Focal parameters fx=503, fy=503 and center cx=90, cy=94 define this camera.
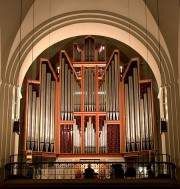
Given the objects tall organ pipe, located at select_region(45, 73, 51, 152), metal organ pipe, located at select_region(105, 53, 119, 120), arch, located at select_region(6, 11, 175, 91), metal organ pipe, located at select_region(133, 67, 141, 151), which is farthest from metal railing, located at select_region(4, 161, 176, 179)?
arch, located at select_region(6, 11, 175, 91)

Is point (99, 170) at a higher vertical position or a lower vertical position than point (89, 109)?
lower

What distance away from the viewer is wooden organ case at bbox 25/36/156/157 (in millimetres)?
17531

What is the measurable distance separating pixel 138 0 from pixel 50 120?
17.0 feet

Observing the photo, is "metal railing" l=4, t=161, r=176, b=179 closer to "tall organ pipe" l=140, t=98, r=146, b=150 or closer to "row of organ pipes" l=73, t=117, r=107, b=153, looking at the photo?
"row of organ pipes" l=73, t=117, r=107, b=153

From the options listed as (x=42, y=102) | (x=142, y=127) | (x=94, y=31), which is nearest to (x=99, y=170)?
(x=142, y=127)

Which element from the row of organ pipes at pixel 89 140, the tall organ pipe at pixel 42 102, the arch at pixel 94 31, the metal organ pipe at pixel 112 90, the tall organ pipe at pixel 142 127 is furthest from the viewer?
the metal organ pipe at pixel 112 90

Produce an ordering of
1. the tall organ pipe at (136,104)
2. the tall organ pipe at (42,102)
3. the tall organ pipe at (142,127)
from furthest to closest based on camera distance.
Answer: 1. the tall organ pipe at (136,104)
2. the tall organ pipe at (42,102)
3. the tall organ pipe at (142,127)

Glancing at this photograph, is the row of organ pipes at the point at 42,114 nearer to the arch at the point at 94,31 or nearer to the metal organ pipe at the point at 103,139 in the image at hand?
the arch at the point at 94,31

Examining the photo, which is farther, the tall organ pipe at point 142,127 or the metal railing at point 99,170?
the tall organ pipe at point 142,127

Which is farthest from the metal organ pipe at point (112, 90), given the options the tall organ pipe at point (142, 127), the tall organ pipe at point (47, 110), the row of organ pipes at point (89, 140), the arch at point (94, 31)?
the tall organ pipe at point (47, 110)

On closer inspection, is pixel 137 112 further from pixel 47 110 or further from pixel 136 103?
pixel 47 110

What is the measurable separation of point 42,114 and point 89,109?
175 cm

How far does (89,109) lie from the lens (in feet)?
60.3

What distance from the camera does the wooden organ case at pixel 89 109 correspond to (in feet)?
57.5
